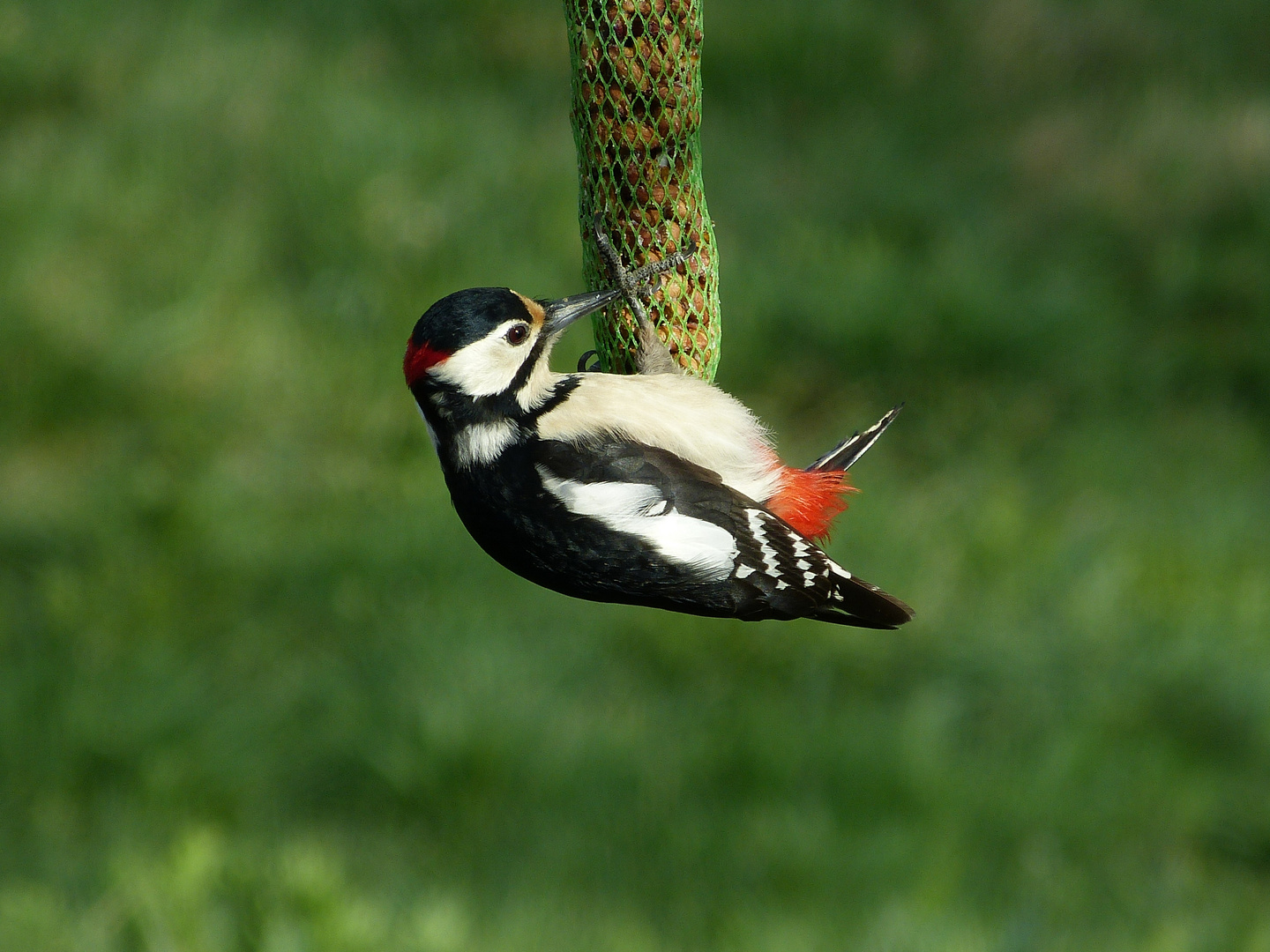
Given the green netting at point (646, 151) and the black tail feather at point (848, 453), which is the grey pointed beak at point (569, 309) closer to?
the green netting at point (646, 151)

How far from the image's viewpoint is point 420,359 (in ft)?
6.54

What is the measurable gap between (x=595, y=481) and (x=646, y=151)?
0.57 m

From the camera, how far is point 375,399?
215 inches

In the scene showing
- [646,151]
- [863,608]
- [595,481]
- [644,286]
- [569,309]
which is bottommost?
[863,608]

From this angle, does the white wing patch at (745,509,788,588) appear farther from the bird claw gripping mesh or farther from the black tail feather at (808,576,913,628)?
the bird claw gripping mesh

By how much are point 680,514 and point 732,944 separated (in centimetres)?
242

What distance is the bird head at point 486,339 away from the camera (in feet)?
6.37

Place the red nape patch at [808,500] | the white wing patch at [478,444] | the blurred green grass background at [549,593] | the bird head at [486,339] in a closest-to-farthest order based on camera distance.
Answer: the bird head at [486,339], the white wing patch at [478,444], the red nape patch at [808,500], the blurred green grass background at [549,593]

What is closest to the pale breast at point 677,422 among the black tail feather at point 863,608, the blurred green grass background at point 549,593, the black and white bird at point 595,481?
the black and white bird at point 595,481

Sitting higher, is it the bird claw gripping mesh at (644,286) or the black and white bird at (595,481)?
the bird claw gripping mesh at (644,286)

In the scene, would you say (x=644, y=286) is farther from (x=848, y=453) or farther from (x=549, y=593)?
(x=549, y=593)

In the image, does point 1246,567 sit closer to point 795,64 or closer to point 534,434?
point 795,64

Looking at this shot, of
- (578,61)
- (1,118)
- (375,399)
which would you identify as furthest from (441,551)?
(578,61)

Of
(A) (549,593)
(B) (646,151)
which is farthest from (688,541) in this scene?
(A) (549,593)
